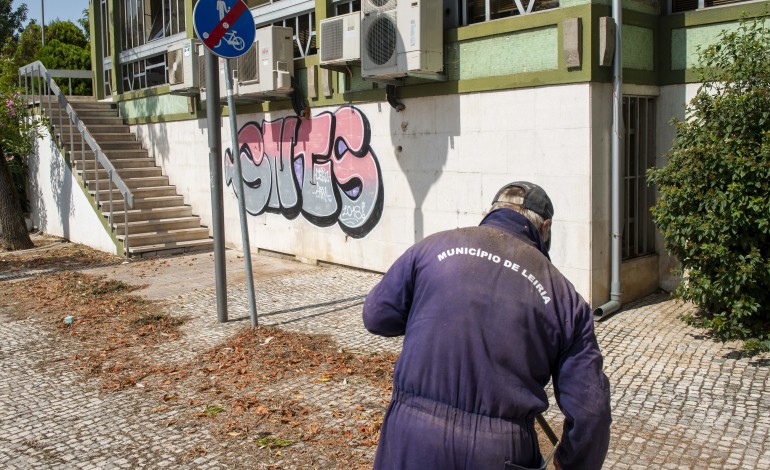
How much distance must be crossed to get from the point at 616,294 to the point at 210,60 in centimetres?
496

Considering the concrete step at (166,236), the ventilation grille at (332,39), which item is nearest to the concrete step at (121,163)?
the concrete step at (166,236)

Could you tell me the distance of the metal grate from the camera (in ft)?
28.6

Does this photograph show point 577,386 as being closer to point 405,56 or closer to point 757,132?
point 757,132

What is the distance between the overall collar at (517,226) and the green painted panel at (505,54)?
17.2ft

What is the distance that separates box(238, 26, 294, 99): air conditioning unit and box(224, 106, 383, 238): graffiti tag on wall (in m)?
→ 0.62

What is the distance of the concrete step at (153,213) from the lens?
13.3 metres

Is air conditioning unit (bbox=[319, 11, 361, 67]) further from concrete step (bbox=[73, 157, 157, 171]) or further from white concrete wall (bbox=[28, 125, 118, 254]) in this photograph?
concrete step (bbox=[73, 157, 157, 171])

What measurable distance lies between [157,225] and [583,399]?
39.3 feet

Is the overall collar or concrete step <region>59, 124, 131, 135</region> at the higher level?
concrete step <region>59, 124, 131, 135</region>

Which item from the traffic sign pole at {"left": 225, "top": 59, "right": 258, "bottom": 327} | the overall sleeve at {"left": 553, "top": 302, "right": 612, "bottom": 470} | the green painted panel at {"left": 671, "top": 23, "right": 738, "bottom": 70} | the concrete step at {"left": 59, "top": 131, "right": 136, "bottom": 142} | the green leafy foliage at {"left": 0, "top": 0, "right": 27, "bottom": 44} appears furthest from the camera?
the green leafy foliage at {"left": 0, "top": 0, "right": 27, "bottom": 44}

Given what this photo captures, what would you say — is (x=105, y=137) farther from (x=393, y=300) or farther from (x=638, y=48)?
(x=393, y=300)

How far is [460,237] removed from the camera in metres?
2.58

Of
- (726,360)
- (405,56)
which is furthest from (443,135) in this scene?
(726,360)

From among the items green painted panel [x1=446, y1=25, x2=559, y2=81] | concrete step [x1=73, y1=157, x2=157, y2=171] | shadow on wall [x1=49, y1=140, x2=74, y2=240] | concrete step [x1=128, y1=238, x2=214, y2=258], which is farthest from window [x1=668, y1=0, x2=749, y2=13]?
shadow on wall [x1=49, y1=140, x2=74, y2=240]
